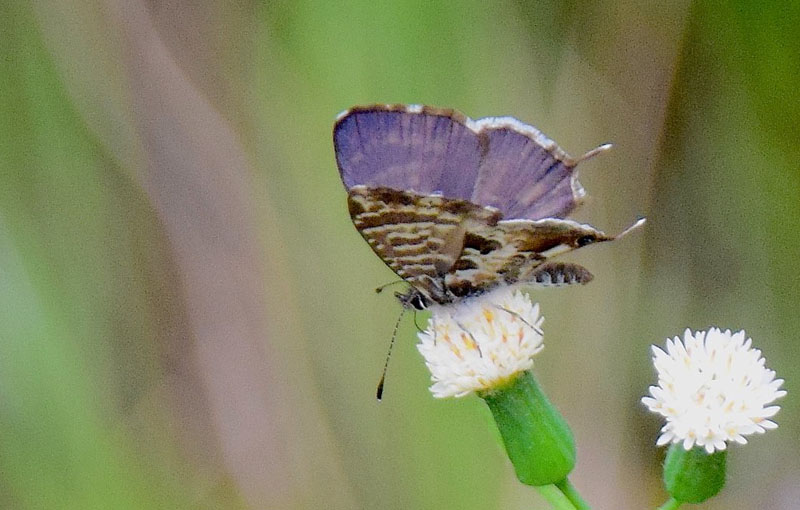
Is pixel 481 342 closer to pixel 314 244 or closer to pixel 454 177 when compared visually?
pixel 454 177

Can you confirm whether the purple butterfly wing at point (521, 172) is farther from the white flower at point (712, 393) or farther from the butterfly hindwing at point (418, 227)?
the white flower at point (712, 393)

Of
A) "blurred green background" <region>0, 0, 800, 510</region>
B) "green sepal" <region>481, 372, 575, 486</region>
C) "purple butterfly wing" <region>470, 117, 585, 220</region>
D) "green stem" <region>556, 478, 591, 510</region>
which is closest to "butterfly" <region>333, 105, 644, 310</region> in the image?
"purple butterfly wing" <region>470, 117, 585, 220</region>

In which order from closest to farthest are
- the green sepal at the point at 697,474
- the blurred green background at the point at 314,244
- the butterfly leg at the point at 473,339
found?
the green sepal at the point at 697,474
the butterfly leg at the point at 473,339
the blurred green background at the point at 314,244

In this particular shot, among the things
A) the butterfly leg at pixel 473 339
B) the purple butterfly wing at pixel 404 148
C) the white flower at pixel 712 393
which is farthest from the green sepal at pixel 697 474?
the purple butterfly wing at pixel 404 148

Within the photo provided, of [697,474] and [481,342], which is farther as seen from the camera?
[481,342]

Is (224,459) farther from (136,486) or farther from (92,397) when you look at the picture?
(92,397)

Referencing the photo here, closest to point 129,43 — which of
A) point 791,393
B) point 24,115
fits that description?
point 24,115

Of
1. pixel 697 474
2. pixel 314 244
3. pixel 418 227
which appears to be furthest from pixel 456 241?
pixel 314 244

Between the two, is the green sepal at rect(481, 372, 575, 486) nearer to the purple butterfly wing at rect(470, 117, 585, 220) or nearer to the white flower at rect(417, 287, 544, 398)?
the white flower at rect(417, 287, 544, 398)

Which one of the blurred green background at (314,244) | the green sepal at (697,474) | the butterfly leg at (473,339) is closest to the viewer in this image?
the green sepal at (697,474)
